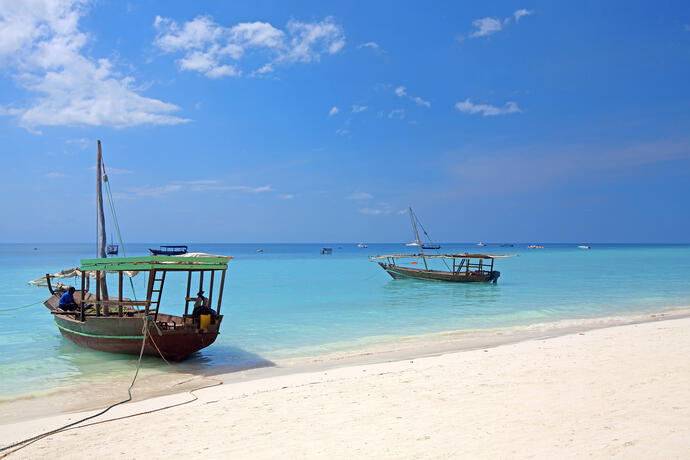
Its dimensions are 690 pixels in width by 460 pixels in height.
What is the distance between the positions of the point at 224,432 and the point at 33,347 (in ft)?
37.3

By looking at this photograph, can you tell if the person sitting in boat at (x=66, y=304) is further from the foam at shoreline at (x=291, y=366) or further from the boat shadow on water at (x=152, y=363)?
the foam at shoreline at (x=291, y=366)

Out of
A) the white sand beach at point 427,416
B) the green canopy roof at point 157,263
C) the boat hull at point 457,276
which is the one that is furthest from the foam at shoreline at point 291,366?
the boat hull at point 457,276

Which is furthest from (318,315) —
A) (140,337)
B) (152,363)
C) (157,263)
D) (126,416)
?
(126,416)

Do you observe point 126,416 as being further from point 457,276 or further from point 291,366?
point 457,276

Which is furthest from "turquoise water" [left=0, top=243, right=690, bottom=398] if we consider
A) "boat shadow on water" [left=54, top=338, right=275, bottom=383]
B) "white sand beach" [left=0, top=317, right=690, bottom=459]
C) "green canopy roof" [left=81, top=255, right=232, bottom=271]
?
Answer: "white sand beach" [left=0, top=317, right=690, bottom=459]

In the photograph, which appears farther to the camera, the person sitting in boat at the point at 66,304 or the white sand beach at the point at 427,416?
the person sitting in boat at the point at 66,304

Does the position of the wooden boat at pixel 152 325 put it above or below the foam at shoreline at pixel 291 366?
above

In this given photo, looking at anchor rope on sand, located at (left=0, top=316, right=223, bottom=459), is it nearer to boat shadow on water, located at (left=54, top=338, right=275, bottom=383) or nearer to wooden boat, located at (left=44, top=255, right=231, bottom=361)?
wooden boat, located at (left=44, top=255, right=231, bottom=361)

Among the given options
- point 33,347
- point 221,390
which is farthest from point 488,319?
point 33,347

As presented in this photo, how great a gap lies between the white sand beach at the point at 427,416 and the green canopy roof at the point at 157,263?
10.4ft

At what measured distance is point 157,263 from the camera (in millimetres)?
10445

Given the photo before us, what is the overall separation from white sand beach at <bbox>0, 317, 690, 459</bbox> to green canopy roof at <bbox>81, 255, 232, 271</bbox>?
3.17 meters

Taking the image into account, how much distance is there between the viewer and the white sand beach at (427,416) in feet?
16.3

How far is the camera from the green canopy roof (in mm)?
10414
